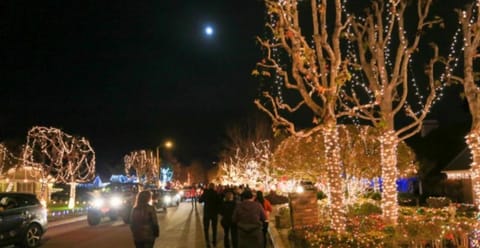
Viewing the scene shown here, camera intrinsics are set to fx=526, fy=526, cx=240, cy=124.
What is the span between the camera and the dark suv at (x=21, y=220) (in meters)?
15.0

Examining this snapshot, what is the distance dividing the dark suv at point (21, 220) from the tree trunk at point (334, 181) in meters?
9.18

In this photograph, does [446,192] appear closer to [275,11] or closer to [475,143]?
[475,143]

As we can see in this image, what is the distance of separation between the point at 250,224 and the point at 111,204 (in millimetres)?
17726

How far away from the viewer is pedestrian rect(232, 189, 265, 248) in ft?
30.5

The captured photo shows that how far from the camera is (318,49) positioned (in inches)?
532

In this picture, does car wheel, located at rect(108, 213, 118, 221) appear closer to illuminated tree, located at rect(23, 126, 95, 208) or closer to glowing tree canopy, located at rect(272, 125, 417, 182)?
glowing tree canopy, located at rect(272, 125, 417, 182)

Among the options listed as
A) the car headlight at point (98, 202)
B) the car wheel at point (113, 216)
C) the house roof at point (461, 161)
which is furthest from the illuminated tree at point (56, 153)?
the house roof at point (461, 161)

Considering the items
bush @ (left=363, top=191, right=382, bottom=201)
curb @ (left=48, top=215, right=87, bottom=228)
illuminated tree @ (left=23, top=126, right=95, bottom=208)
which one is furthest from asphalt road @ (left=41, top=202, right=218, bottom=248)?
bush @ (left=363, top=191, right=382, bottom=201)

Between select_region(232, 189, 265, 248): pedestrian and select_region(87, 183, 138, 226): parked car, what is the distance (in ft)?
52.6

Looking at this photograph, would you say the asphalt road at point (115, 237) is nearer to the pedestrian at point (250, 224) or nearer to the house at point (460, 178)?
the pedestrian at point (250, 224)

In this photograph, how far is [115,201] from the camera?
25891mm

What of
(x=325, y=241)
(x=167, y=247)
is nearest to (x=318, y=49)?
(x=325, y=241)

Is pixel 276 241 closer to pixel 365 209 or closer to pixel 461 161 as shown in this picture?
pixel 365 209

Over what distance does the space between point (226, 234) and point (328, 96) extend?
14.6 feet
